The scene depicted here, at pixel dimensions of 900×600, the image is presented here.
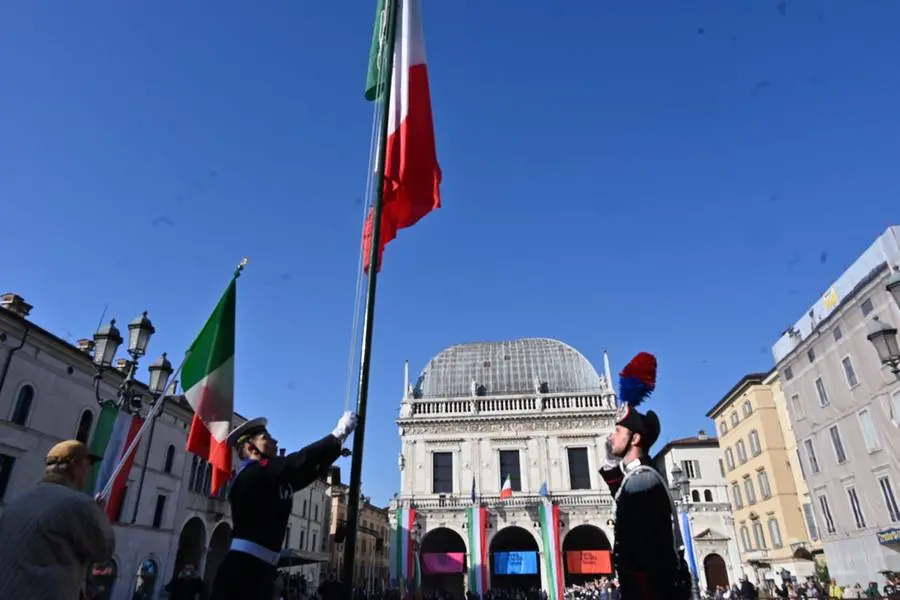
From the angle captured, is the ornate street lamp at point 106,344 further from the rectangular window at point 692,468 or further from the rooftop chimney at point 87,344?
the rectangular window at point 692,468

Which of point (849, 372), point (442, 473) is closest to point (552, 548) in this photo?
point (442, 473)

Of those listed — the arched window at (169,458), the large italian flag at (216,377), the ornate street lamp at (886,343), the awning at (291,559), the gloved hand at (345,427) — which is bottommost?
the awning at (291,559)

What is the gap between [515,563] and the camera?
34.0 m

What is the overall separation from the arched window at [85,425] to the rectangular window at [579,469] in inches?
1060

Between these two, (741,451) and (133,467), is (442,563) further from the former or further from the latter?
(741,451)

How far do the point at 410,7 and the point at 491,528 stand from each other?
33.2m

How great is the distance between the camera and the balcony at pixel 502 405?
37875mm

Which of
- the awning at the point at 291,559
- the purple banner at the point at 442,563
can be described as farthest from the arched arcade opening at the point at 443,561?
the awning at the point at 291,559

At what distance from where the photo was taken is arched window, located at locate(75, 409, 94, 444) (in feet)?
72.5

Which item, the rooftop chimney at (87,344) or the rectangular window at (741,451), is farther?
the rectangular window at (741,451)

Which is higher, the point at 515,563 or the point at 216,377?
the point at 216,377

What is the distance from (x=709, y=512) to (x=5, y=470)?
39904 millimetres

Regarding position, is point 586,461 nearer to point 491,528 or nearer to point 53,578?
point 491,528

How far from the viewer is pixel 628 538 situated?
145 inches
